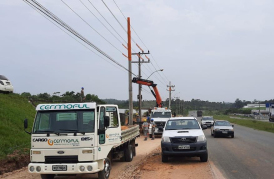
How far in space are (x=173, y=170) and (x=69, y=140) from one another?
13.0ft

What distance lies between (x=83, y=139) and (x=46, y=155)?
1135 millimetres

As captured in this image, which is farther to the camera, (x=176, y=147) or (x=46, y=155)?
(x=176, y=147)

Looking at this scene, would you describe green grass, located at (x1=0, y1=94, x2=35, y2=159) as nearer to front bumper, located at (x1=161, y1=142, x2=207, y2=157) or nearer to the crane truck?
front bumper, located at (x1=161, y1=142, x2=207, y2=157)

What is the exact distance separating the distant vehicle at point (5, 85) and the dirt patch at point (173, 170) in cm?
1777

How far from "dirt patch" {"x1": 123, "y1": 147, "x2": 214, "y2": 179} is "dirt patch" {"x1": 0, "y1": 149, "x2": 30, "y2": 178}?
194 inches

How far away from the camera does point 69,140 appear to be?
30.4ft

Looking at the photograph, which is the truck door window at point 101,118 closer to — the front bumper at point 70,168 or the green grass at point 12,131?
the front bumper at point 70,168

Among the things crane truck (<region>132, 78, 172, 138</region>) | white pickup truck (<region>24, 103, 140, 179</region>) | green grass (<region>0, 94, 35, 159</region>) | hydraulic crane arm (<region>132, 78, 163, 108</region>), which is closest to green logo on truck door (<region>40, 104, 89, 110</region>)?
white pickup truck (<region>24, 103, 140, 179</region>)

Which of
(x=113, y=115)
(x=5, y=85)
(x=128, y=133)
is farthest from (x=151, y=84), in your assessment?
(x=113, y=115)

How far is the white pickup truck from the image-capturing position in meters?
9.09

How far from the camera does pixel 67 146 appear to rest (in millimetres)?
9227

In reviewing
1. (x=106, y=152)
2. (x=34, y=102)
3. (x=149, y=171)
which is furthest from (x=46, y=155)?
(x=34, y=102)

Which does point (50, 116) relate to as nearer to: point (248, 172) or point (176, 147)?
point (176, 147)

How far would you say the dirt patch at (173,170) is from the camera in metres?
10.2
